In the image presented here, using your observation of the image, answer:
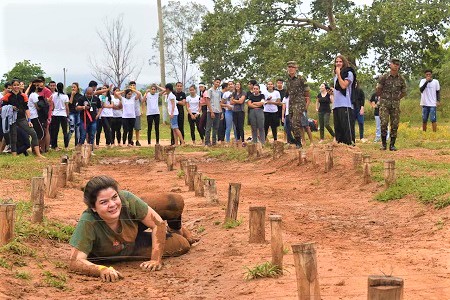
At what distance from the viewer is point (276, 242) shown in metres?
6.50

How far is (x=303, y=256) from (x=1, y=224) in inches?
132

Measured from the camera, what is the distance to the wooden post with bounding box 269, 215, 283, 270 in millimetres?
6504

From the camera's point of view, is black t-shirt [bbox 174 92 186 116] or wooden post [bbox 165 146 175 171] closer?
wooden post [bbox 165 146 175 171]

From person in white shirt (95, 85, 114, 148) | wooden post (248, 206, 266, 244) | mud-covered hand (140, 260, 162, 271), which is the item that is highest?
person in white shirt (95, 85, 114, 148)

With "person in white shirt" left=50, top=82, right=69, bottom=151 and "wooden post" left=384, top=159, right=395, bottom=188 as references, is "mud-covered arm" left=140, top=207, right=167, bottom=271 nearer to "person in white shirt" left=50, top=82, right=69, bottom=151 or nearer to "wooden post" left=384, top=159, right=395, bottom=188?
"wooden post" left=384, top=159, right=395, bottom=188

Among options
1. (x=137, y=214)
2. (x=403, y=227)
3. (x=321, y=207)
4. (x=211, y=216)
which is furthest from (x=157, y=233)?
(x=321, y=207)

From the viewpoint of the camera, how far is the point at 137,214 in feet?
24.6

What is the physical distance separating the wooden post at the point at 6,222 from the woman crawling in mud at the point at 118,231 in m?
0.60

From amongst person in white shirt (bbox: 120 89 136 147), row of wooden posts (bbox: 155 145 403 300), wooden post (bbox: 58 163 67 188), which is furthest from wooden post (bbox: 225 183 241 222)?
person in white shirt (bbox: 120 89 136 147)

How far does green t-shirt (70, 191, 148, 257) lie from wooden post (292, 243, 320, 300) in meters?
2.57

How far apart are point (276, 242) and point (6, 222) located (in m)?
2.57

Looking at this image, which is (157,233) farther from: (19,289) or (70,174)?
(70,174)

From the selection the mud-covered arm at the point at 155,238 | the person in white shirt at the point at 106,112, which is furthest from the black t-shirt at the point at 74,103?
the mud-covered arm at the point at 155,238

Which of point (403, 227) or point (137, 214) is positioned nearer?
point (137, 214)
